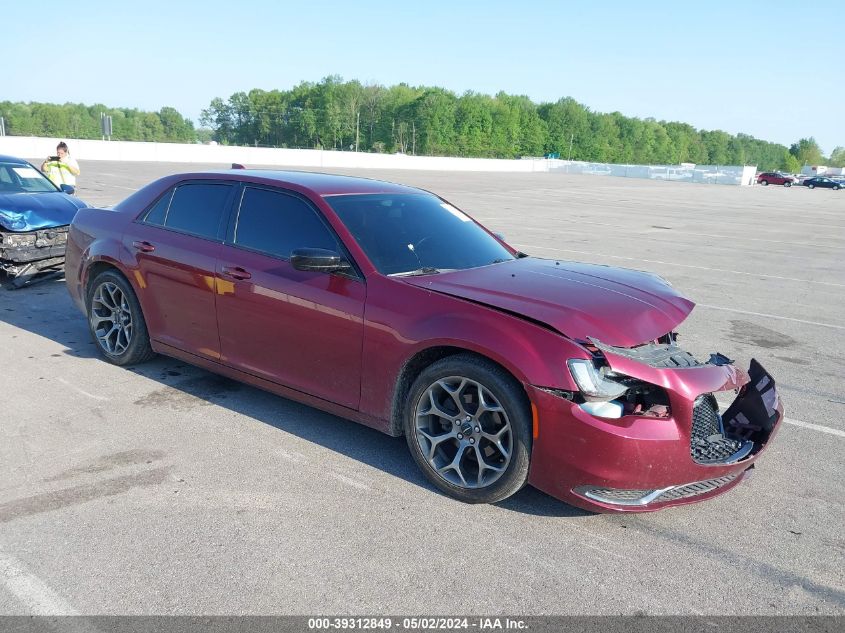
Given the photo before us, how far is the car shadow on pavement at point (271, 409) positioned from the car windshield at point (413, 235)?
112 centimetres

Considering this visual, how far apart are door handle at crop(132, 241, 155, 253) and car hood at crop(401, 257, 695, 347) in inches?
91.3

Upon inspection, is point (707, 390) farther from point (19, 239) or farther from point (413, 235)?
point (19, 239)

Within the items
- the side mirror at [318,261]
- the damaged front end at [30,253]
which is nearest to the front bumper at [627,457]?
the side mirror at [318,261]

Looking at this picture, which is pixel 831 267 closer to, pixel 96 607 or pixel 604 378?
pixel 604 378

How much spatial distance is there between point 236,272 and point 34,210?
5769 mm

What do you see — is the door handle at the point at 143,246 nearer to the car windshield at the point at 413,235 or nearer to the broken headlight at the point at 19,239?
the car windshield at the point at 413,235

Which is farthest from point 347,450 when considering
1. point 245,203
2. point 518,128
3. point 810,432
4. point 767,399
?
point 518,128

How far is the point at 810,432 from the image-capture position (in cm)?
491

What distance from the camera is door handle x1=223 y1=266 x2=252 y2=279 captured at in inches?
183

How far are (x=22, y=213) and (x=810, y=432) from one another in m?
8.92

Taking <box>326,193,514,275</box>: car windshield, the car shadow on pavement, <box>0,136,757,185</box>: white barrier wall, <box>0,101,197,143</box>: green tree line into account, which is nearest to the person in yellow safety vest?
the car shadow on pavement

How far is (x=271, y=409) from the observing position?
4.99m

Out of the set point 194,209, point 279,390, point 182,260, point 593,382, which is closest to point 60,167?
point 194,209

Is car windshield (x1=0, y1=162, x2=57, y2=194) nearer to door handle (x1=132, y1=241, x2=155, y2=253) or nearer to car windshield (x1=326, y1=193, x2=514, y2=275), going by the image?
door handle (x1=132, y1=241, x2=155, y2=253)
